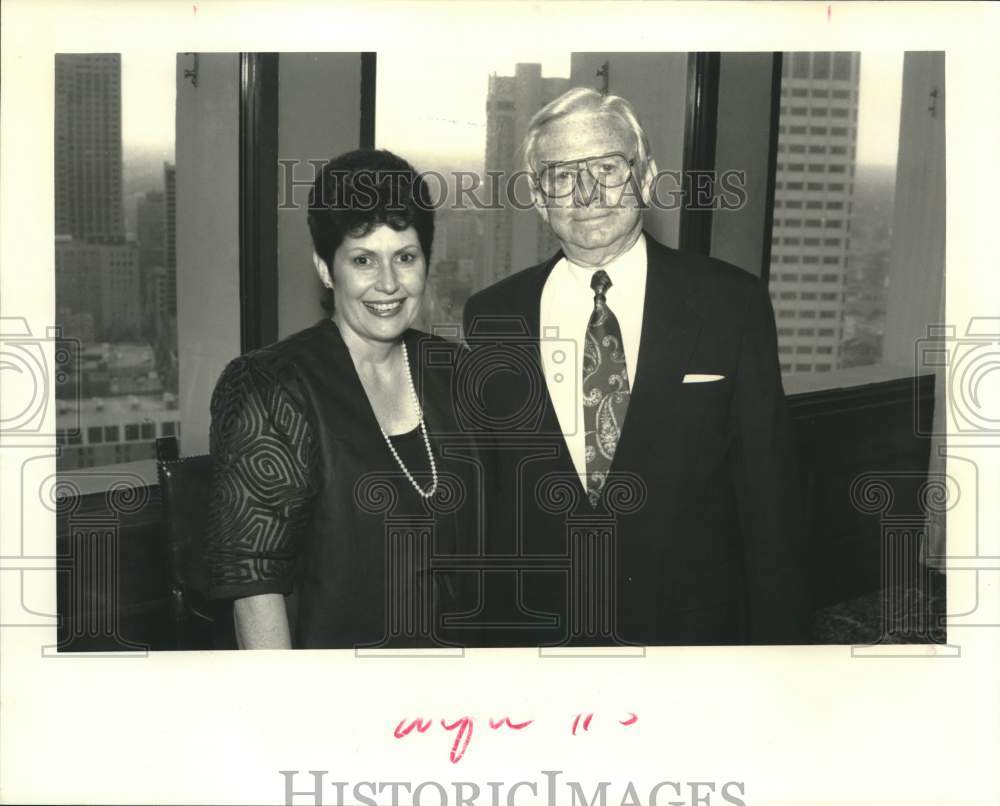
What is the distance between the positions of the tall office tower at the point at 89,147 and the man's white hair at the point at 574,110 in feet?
2.05

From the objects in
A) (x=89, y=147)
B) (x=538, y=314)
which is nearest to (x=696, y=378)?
(x=538, y=314)

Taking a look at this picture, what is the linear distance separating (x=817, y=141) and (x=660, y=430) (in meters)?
0.53

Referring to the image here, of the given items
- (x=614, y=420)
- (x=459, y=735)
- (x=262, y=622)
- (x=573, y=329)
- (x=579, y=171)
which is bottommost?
(x=459, y=735)

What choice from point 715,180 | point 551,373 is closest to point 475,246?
point 551,373

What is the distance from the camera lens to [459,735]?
1.81 meters

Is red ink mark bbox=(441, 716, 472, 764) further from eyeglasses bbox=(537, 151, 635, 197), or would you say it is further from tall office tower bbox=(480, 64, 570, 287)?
eyeglasses bbox=(537, 151, 635, 197)

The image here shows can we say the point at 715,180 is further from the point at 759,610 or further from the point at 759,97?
the point at 759,610

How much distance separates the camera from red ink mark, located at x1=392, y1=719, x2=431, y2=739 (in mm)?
1808

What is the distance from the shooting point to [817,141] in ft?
6.02

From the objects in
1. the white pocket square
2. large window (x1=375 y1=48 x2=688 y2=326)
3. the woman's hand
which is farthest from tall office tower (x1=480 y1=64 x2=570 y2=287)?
the woman's hand

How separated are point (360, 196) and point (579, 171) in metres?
0.34

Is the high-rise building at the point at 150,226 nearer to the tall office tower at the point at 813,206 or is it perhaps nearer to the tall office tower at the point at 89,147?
the tall office tower at the point at 89,147

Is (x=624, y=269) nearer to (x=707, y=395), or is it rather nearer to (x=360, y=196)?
(x=707, y=395)

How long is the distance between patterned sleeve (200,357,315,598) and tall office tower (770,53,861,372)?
2.57ft
